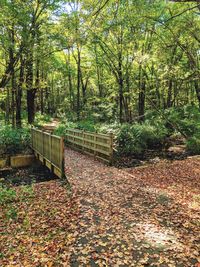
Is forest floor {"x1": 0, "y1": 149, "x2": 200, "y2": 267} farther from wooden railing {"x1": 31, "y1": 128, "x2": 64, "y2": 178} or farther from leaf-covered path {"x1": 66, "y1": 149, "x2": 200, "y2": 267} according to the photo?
wooden railing {"x1": 31, "y1": 128, "x2": 64, "y2": 178}

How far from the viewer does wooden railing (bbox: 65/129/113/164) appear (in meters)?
9.73

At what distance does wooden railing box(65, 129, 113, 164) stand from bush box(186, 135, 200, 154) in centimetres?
480

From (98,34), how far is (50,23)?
3.15 metres

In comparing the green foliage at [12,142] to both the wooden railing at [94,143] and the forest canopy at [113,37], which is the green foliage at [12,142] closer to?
the wooden railing at [94,143]

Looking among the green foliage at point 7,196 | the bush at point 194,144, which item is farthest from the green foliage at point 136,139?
the green foliage at point 7,196

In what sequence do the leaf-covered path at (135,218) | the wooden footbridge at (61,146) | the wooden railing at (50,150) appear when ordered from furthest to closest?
the wooden footbridge at (61,146)
the wooden railing at (50,150)
the leaf-covered path at (135,218)

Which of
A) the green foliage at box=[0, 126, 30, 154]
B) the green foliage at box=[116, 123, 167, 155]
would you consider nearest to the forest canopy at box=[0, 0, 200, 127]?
the green foliage at box=[116, 123, 167, 155]

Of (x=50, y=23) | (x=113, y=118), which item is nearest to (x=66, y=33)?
(x=50, y=23)

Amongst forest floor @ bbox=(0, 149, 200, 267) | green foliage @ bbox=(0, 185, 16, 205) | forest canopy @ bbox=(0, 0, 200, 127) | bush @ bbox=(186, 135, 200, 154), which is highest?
forest canopy @ bbox=(0, 0, 200, 127)

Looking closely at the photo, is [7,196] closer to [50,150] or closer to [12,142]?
[50,150]

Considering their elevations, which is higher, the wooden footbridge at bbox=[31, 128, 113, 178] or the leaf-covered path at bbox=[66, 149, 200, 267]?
the wooden footbridge at bbox=[31, 128, 113, 178]

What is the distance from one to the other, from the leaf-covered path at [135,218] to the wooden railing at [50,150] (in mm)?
467

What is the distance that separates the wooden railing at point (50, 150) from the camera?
823cm

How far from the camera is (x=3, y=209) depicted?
6156 mm
